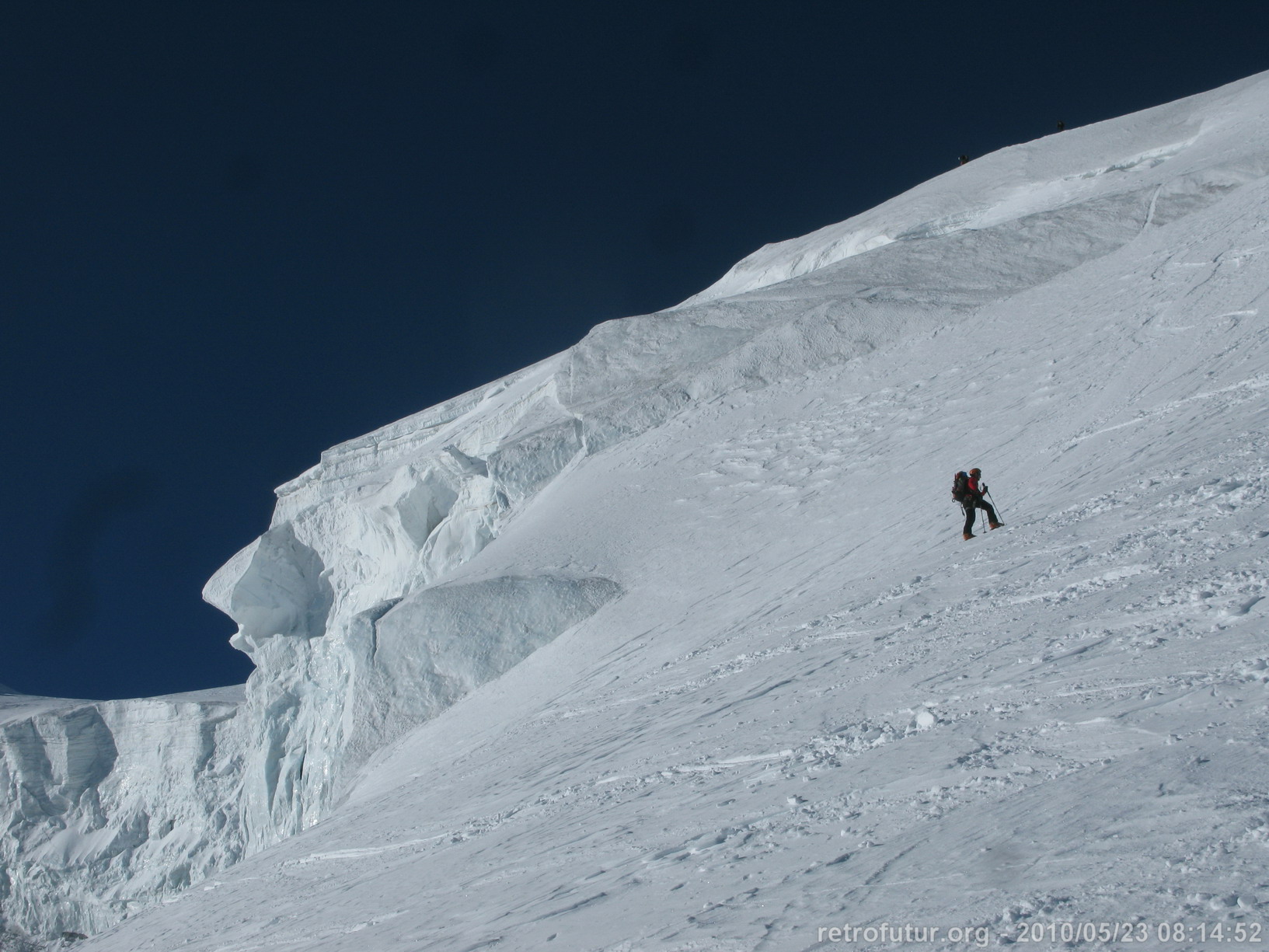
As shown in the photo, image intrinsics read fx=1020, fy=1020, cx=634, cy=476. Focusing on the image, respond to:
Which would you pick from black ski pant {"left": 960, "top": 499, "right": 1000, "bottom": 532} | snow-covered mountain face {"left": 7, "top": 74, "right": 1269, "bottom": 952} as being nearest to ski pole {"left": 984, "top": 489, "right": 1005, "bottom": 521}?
black ski pant {"left": 960, "top": 499, "right": 1000, "bottom": 532}

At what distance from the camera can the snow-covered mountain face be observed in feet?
13.9

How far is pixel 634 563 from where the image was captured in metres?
14.3

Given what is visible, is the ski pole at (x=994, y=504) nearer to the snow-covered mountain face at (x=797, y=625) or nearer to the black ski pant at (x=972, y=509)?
the black ski pant at (x=972, y=509)

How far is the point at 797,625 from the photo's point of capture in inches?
352

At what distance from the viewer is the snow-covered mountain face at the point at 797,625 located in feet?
13.9

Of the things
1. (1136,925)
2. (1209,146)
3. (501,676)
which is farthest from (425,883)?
(1209,146)

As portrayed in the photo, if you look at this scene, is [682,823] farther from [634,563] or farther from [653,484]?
[653,484]

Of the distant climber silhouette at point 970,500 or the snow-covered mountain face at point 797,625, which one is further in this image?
the distant climber silhouette at point 970,500

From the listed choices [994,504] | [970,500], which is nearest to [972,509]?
[970,500]

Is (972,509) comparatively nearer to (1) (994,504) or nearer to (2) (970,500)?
(2) (970,500)

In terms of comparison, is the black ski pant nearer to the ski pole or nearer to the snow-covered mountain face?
the ski pole

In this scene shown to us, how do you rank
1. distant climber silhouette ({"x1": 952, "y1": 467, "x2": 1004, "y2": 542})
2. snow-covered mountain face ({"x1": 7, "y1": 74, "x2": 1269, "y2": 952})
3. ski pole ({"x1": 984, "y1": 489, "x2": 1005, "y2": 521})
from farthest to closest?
ski pole ({"x1": 984, "y1": 489, "x2": 1005, "y2": 521})
distant climber silhouette ({"x1": 952, "y1": 467, "x2": 1004, "y2": 542})
snow-covered mountain face ({"x1": 7, "y1": 74, "x2": 1269, "y2": 952})

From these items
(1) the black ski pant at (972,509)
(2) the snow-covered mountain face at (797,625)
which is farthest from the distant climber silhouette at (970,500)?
(2) the snow-covered mountain face at (797,625)

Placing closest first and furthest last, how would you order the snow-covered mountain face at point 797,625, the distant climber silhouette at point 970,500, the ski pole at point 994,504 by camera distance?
the snow-covered mountain face at point 797,625 < the distant climber silhouette at point 970,500 < the ski pole at point 994,504
